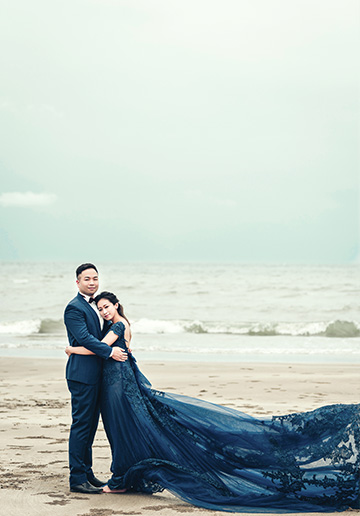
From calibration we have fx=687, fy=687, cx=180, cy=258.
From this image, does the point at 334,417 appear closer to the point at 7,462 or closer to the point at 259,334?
the point at 7,462

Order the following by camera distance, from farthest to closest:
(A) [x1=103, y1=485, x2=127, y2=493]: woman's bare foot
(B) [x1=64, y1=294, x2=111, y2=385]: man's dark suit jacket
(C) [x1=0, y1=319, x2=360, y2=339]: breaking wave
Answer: (C) [x1=0, y1=319, x2=360, y2=339]: breaking wave
(A) [x1=103, y1=485, x2=127, y2=493]: woman's bare foot
(B) [x1=64, y1=294, x2=111, y2=385]: man's dark suit jacket

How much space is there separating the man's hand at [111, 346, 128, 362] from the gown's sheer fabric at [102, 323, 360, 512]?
0.19ft

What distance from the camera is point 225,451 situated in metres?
4.53

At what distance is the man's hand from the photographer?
461cm

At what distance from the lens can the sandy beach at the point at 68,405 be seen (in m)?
4.44

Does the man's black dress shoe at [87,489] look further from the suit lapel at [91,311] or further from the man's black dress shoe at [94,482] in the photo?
the suit lapel at [91,311]

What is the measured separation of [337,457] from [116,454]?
1.45 m

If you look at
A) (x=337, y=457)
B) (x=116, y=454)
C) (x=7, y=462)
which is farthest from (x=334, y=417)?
(x=7, y=462)

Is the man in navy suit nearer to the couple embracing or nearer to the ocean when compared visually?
the couple embracing

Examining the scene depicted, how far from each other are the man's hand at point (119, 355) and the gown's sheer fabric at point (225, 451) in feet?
0.19

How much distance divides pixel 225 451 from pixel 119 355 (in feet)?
3.10

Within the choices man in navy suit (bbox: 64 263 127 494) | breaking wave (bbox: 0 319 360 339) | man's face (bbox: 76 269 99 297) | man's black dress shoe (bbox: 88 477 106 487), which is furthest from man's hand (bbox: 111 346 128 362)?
breaking wave (bbox: 0 319 360 339)

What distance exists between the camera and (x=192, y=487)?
14.6 ft

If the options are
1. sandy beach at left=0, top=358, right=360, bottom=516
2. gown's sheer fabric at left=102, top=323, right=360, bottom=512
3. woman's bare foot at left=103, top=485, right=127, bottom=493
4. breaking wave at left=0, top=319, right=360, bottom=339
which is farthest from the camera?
breaking wave at left=0, top=319, right=360, bottom=339
